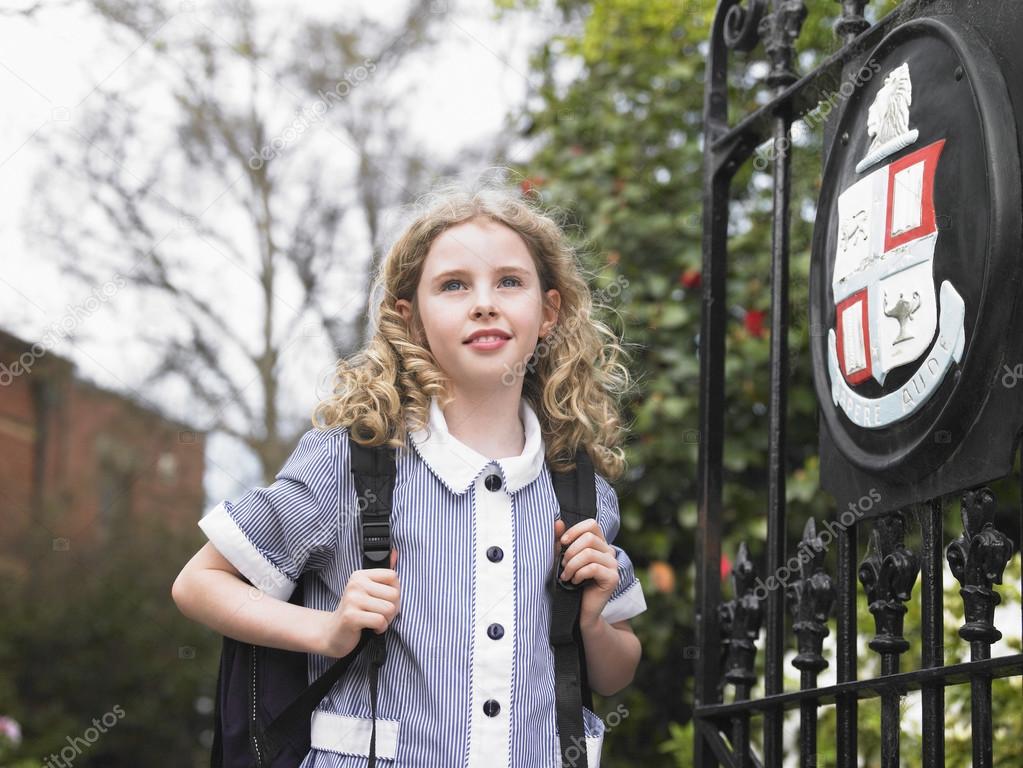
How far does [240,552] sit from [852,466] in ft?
3.28

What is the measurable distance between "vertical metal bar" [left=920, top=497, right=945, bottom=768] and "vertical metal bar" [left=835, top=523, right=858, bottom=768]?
186 mm

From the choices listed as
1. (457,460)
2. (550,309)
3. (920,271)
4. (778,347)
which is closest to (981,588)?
(920,271)

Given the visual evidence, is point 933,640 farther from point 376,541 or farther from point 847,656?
point 376,541

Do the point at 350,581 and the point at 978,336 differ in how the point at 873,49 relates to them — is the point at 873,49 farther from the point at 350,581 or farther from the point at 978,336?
the point at 350,581

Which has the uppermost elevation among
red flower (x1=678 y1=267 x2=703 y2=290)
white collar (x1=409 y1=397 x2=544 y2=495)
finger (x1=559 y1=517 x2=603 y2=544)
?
red flower (x1=678 y1=267 x2=703 y2=290)

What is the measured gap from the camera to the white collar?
1853 millimetres

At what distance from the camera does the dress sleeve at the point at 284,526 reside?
5.68 feet

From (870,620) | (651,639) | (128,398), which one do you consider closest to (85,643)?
(128,398)

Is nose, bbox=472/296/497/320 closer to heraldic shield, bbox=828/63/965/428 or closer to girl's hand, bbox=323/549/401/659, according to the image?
girl's hand, bbox=323/549/401/659

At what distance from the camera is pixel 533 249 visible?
6.73ft

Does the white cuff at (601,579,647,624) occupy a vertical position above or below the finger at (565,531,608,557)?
below

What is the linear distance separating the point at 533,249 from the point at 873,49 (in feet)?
2.21

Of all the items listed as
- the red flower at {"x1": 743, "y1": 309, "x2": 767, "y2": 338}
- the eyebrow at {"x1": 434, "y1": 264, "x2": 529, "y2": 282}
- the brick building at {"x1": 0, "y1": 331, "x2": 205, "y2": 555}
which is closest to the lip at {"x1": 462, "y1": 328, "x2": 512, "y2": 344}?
the eyebrow at {"x1": 434, "y1": 264, "x2": 529, "y2": 282}

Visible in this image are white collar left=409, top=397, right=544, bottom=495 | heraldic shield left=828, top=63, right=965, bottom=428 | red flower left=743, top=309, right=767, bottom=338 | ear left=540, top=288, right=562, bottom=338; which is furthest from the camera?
red flower left=743, top=309, right=767, bottom=338
